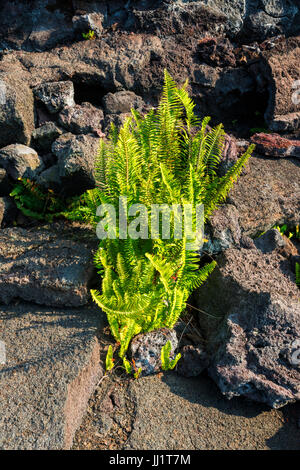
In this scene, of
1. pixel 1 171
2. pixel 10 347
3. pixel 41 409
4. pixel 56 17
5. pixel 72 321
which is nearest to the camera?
pixel 41 409

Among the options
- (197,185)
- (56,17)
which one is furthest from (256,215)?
(56,17)

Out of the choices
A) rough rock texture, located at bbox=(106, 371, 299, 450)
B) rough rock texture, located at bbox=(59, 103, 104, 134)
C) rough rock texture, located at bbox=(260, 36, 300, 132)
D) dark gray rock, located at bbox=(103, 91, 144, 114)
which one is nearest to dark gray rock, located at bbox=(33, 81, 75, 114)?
rough rock texture, located at bbox=(59, 103, 104, 134)

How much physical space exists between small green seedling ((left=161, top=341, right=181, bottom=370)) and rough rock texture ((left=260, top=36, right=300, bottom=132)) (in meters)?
2.82

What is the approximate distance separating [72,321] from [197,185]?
1.41 meters

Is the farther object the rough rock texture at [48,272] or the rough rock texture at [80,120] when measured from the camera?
the rough rock texture at [80,120]

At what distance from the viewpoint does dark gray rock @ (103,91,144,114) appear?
4219mm

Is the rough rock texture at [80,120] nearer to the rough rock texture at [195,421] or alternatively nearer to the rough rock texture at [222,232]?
the rough rock texture at [222,232]

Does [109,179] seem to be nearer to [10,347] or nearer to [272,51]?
[10,347]

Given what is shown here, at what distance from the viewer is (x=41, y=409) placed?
7.65 ft

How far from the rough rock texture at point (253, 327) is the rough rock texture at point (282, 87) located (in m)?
1.82

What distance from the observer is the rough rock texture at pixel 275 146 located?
13.2ft

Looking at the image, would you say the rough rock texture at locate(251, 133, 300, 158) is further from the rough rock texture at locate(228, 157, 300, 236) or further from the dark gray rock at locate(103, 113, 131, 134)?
the dark gray rock at locate(103, 113, 131, 134)

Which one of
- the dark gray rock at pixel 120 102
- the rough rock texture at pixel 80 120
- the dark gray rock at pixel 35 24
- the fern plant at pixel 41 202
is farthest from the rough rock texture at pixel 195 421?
the dark gray rock at pixel 35 24

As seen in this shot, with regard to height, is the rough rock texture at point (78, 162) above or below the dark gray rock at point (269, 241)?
above
